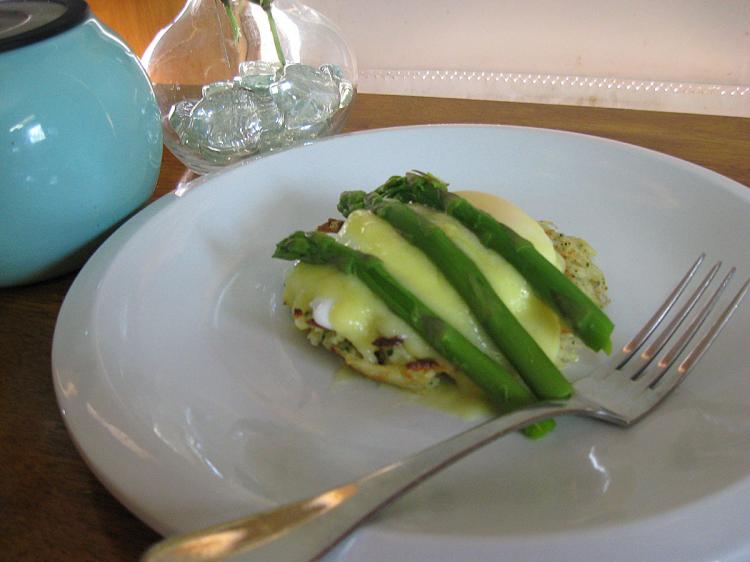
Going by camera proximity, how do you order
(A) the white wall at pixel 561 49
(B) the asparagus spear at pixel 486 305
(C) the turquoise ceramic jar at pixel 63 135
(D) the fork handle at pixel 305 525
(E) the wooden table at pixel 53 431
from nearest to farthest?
(D) the fork handle at pixel 305 525 < (E) the wooden table at pixel 53 431 < (B) the asparagus spear at pixel 486 305 < (C) the turquoise ceramic jar at pixel 63 135 < (A) the white wall at pixel 561 49

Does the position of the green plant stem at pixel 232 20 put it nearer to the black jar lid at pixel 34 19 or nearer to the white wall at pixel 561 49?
the black jar lid at pixel 34 19

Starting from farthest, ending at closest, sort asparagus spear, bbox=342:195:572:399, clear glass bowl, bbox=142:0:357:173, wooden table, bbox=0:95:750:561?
clear glass bowl, bbox=142:0:357:173 → asparagus spear, bbox=342:195:572:399 → wooden table, bbox=0:95:750:561

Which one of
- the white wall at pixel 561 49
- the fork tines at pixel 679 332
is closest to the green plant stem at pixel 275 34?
the fork tines at pixel 679 332

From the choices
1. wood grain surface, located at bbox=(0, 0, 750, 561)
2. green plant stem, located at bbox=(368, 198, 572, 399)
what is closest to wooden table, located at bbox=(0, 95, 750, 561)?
wood grain surface, located at bbox=(0, 0, 750, 561)

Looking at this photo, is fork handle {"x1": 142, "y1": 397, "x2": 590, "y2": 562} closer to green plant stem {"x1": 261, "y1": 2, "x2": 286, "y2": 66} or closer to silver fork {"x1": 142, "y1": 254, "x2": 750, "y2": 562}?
silver fork {"x1": 142, "y1": 254, "x2": 750, "y2": 562}

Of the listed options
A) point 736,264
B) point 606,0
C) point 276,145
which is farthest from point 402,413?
point 606,0
